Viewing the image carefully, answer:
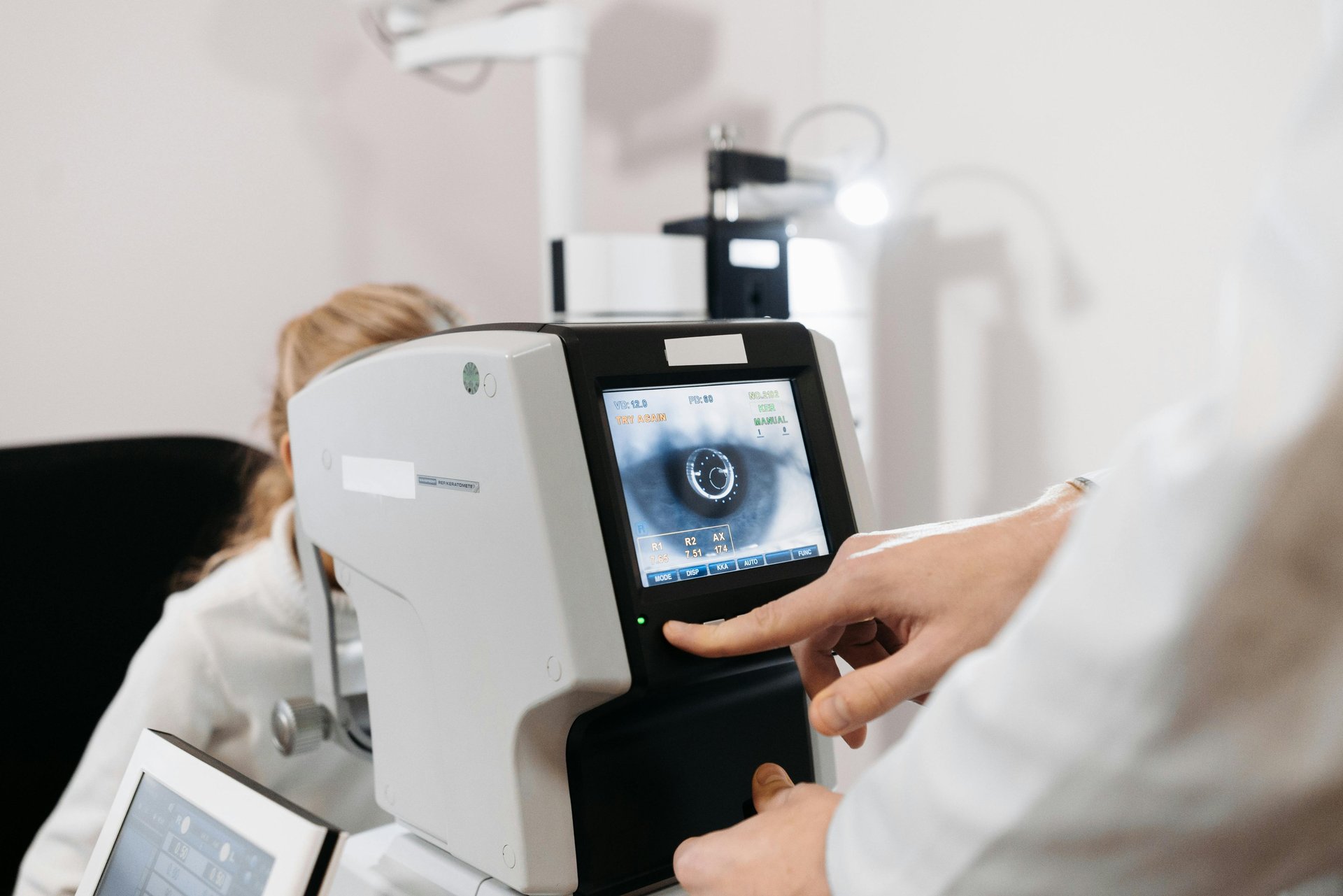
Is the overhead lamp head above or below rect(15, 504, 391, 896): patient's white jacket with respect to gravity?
above

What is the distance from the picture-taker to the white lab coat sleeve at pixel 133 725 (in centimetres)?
94

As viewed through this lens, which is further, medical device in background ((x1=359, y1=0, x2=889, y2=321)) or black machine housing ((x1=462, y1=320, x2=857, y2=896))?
medical device in background ((x1=359, y1=0, x2=889, y2=321))

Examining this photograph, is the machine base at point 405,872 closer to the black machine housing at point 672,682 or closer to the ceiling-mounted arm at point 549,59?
the black machine housing at point 672,682

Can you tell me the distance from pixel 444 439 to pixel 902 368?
52.0 inches

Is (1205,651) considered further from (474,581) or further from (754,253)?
(754,253)

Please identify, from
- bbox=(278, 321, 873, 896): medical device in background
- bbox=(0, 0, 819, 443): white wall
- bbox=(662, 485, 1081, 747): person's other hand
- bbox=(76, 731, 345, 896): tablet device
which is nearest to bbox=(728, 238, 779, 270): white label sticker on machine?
bbox=(0, 0, 819, 443): white wall

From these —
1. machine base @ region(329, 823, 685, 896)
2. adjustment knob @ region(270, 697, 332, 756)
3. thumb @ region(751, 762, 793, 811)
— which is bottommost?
machine base @ region(329, 823, 685, 896)

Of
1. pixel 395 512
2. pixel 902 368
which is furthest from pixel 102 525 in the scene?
pixel 902 368

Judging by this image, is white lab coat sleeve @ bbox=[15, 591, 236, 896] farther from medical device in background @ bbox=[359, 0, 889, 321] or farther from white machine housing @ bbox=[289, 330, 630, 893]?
medical device in background @ bbox=[359, 0, 889, 321]

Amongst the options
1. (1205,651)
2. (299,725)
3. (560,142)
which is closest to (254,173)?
(560,142)

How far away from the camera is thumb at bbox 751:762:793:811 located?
1.80ft

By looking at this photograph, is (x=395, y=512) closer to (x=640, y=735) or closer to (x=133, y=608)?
(x=640, y=735)

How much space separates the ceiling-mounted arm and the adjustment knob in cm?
83

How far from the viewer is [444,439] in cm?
54
